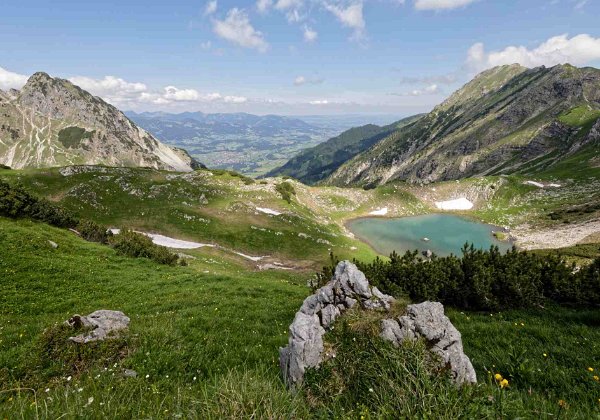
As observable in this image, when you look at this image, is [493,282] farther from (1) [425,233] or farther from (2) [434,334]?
(1) [425,233]

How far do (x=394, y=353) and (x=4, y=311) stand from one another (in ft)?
67.9

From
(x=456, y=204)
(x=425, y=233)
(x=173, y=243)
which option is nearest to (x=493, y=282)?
(x=173, y=243)

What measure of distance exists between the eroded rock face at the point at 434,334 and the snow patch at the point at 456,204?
130 m

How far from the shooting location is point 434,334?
27.4ft

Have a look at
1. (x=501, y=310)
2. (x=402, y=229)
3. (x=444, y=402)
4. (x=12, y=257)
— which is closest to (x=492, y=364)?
(x=444, y=402)

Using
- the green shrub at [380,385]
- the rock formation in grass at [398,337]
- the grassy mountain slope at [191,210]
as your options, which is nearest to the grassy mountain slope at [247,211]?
the grassy mountain slope at [191,210]

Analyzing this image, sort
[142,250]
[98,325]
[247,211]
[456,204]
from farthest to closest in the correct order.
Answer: [456,204]
[247,211]
[142,250]
[98,325]

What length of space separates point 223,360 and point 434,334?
660 centimetres

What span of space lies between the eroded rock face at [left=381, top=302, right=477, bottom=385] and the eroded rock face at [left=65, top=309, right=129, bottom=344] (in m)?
9.10

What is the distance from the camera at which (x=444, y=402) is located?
507 cm

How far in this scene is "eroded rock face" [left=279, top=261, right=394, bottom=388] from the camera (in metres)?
8.24

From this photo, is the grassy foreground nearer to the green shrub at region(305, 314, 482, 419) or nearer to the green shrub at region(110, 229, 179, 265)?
the green shrub at region(305, 314, 482, 419)

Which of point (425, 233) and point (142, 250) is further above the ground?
point (142, 250)

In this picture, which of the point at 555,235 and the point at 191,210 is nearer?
the point at 191,210
